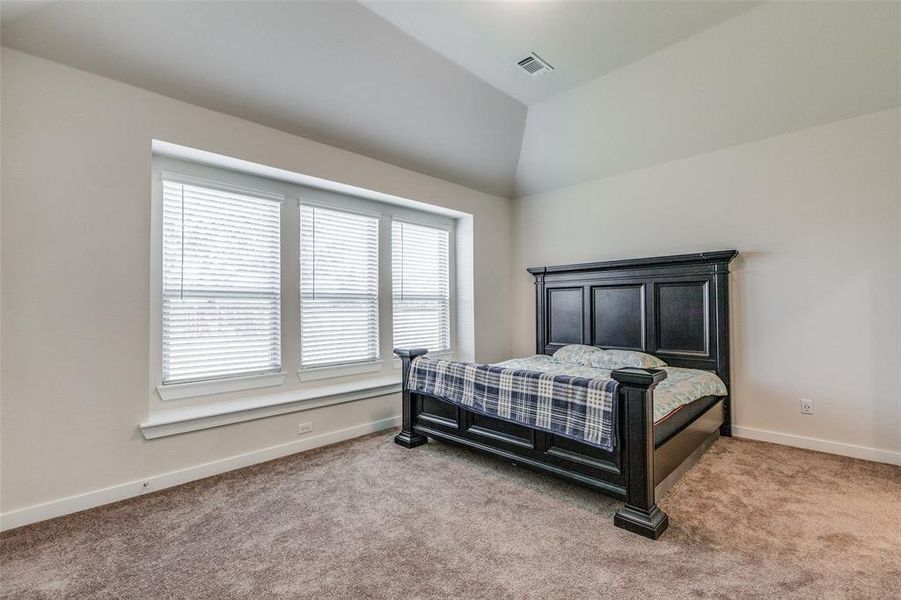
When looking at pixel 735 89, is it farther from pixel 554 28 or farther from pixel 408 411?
pixel 408 411

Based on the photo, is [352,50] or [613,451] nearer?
[613,451]

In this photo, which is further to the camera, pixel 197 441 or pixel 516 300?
pixel 516 300

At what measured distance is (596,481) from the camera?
230 cm

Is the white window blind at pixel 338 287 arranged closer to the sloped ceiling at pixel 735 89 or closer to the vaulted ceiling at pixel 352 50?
the vaulted ceiling at pixel 352 50

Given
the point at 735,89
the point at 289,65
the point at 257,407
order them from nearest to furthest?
the point at 289,65 < the point at 257,407 < the point at 735,89

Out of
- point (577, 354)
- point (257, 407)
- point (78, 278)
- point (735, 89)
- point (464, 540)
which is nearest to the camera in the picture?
point (464, 540)

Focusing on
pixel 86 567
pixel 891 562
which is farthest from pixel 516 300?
pixel 86 567

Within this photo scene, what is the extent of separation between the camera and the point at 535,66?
Result: 128 inches

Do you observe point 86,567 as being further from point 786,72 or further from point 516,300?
point 786,72

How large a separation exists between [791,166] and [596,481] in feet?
10.3

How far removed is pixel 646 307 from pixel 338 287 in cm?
304

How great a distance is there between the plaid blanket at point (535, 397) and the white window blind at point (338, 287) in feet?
3.44

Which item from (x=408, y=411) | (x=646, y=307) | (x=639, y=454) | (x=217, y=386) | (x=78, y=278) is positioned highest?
(x=78, y=278)

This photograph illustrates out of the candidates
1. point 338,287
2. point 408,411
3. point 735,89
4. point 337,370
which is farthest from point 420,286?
point 735,89
